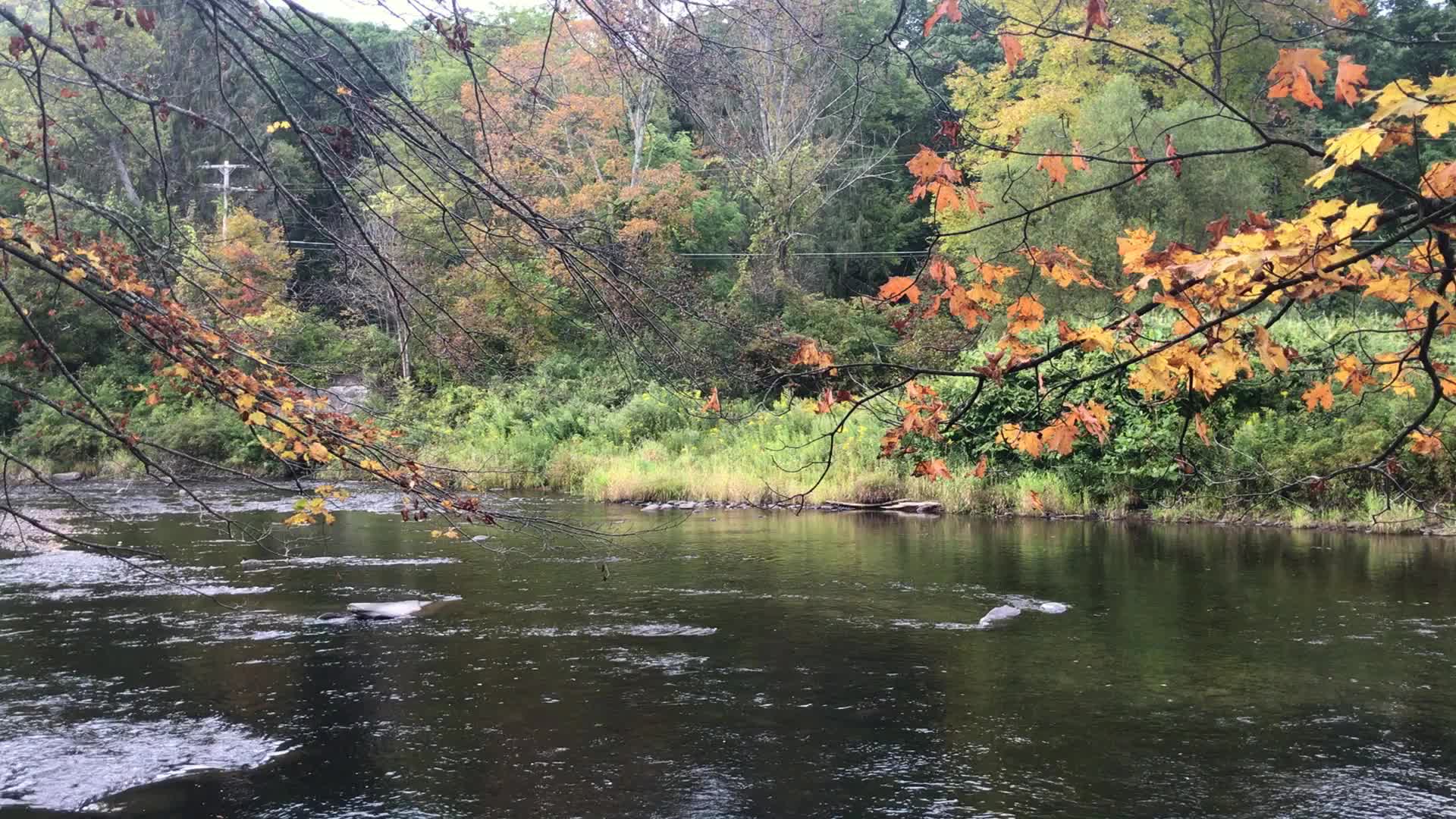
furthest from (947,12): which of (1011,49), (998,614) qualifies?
(998,614)

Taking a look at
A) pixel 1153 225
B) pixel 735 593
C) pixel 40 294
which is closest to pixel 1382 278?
pixel 735 593

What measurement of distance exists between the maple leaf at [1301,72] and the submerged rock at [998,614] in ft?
22.6

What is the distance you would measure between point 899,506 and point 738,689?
11132 millimetres

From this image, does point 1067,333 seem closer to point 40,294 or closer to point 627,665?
point 627,665

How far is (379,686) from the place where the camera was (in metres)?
7.66

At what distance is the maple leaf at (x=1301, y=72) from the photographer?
276 centimetres

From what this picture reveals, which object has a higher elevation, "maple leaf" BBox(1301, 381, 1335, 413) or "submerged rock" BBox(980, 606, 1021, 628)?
"maple leaf" BBox(1301, 381, 1335, 413)

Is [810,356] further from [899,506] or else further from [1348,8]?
[899,506]

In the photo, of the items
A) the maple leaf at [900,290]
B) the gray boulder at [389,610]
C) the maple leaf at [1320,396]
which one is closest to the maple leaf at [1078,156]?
the maple leaf at [900,290]

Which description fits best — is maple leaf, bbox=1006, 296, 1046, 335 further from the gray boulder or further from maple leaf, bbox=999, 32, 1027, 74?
the gray boulder

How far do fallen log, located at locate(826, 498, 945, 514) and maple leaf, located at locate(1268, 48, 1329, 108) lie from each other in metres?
15.4

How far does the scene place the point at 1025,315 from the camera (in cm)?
376

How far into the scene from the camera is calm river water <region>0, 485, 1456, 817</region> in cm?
571

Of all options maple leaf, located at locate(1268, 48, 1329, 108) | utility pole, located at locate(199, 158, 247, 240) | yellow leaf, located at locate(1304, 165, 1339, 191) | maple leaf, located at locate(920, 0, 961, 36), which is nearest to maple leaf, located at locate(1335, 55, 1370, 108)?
maple leaf, located at locate(1268, 48, 1329, 108)
